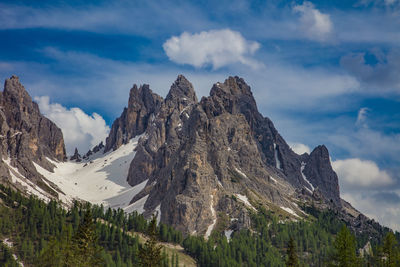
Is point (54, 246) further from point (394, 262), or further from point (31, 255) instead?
point (31, 255)

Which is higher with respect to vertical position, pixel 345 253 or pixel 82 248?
pixel 345 253

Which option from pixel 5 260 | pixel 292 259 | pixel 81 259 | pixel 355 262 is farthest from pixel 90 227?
pixel 5 260

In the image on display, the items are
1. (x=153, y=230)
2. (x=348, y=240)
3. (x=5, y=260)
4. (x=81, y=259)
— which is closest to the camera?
(x=81, y=259)

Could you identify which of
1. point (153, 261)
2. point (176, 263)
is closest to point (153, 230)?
point (153, 261)

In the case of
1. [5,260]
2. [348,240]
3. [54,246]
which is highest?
[348,240]

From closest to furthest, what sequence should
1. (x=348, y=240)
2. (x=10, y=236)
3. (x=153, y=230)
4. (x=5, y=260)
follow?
(x=348, y=240) < (x=153, y=230) < (x=5, y=260) < (x=10, y=236)

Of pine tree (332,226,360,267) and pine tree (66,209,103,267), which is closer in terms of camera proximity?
pine tree (66,209,103,267)

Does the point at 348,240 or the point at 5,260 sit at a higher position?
the point at 348,240

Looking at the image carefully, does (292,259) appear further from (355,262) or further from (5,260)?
(5,260)

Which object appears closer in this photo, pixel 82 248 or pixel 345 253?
pixel 82 248

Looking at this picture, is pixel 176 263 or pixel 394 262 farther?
pixel 176 263

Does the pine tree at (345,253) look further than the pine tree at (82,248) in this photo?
Yes

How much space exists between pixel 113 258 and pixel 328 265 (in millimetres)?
128369

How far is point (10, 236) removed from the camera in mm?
195750
